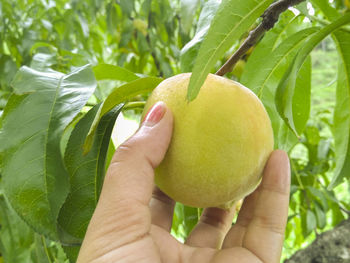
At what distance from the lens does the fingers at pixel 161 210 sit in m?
0.59

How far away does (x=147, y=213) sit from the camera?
0.42m

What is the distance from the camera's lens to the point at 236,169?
1.27ft

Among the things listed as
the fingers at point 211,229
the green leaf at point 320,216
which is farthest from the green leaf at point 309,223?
the fingers at point 211,229

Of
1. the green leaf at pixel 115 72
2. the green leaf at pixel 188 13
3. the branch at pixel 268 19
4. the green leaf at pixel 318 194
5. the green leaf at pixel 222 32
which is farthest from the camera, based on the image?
the green leaf at pixel 318 194

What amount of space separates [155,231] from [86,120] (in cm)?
22

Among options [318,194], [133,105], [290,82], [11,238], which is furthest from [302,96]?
[11,238]

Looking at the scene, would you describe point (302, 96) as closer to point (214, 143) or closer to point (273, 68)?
point (273, 68)

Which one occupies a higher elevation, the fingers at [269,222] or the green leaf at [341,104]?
the green leaf at [341,104]

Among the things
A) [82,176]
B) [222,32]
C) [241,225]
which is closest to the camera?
[222,32]

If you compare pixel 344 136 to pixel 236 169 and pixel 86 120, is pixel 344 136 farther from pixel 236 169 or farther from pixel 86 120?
pixel 86 120

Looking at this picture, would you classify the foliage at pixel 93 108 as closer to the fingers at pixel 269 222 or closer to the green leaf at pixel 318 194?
the fingers at pixel 269 222

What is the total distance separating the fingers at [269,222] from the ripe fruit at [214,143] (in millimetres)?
97

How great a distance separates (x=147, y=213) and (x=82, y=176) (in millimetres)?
97

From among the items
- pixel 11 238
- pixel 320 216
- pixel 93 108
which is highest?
pixel 93 108
